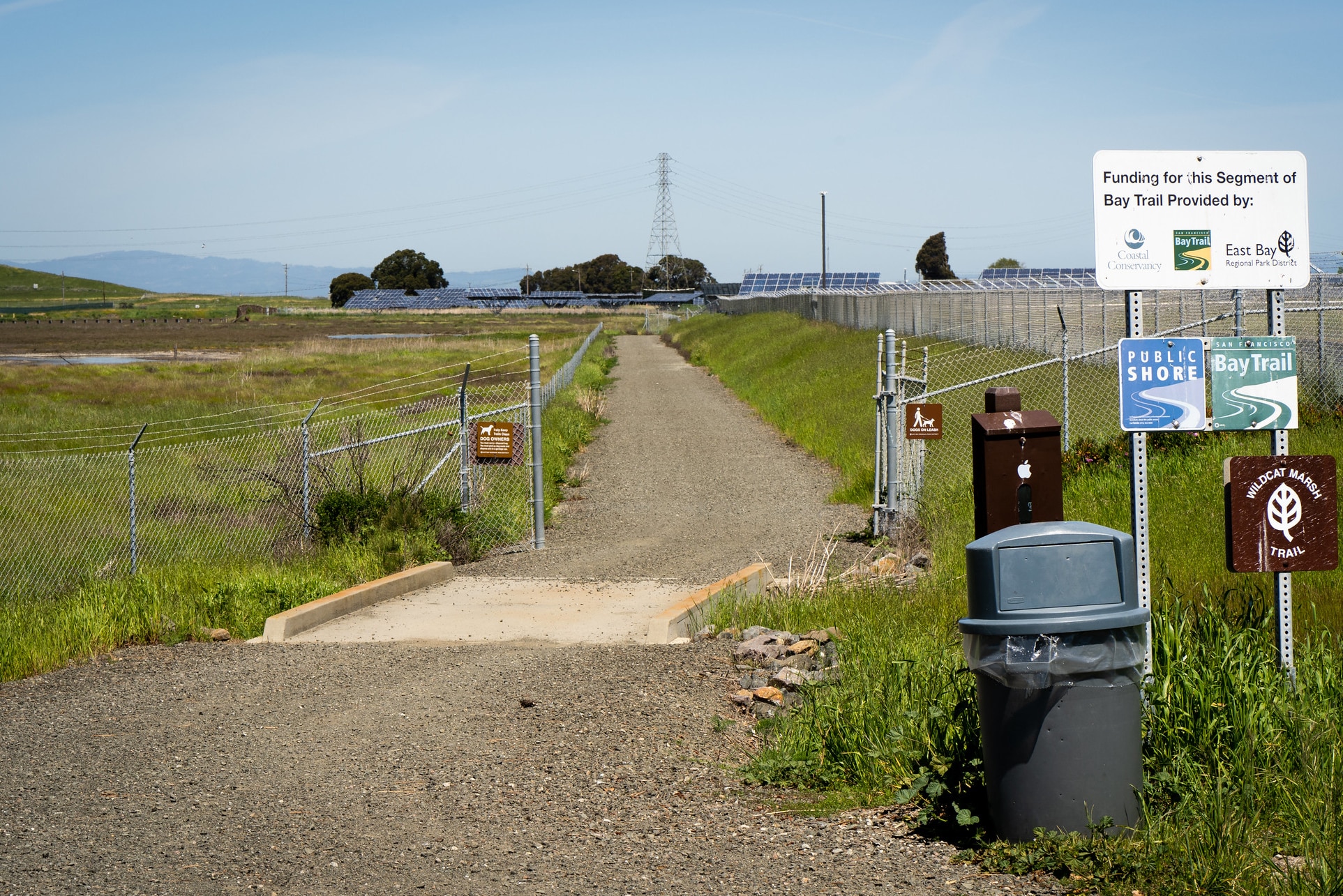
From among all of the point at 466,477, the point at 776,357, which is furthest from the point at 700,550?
the point at 776,357

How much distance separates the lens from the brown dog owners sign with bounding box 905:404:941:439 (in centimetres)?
1234

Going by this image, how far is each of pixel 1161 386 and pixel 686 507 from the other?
444 inches

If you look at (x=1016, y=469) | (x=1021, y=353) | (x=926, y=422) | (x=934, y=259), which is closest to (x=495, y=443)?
(x=926, y=422)

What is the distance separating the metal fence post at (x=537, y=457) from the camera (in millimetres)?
13500

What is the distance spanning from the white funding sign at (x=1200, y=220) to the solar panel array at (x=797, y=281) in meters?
79.6

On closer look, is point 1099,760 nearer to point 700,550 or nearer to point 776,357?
point 700,550

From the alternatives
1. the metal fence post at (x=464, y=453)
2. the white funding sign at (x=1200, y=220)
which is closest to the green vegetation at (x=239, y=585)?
the metal fence post at (x=464, y=453)

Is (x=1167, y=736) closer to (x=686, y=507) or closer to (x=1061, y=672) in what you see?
(x=1061, y=672)

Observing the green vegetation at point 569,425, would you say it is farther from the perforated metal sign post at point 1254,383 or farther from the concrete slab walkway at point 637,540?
the perforated metal sign post at point 1254,383

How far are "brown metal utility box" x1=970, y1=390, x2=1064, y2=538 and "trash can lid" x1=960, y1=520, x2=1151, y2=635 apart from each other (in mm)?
1772

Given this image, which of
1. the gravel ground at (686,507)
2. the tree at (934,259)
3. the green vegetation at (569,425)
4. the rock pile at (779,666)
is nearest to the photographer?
the rock pile at (779,666)

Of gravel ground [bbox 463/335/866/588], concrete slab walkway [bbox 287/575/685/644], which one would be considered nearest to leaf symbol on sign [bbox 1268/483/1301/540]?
concrete slab walkway [bbox 287/575/685/644]

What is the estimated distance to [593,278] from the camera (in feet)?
607

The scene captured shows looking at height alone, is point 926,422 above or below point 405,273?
below
